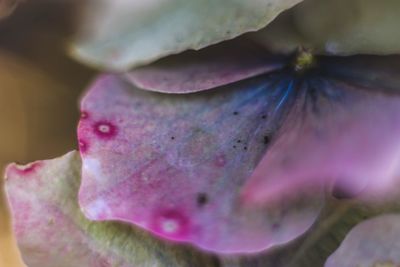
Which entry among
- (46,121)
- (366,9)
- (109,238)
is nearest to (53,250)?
(109,238)

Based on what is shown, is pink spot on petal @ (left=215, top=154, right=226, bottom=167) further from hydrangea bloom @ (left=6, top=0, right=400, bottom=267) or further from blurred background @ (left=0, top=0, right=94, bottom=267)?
blurred background @ (left=0, top=0, right=94, bottom=267)

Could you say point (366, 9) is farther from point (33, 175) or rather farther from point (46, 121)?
point (46, 121)

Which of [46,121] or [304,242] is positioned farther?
[46,121]

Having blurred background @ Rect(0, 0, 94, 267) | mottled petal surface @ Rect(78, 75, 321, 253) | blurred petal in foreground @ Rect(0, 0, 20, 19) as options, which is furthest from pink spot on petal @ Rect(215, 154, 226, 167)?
blurred background @ Rect(0, 0, 94, 267)

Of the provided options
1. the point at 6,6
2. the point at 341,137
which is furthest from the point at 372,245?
the point at 6,6

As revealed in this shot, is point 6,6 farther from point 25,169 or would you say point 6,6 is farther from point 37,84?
point 37,84

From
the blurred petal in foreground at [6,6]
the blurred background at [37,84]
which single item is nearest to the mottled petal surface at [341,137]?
the blurred petal in foreground at [6,6]

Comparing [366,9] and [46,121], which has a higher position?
[366,9]
